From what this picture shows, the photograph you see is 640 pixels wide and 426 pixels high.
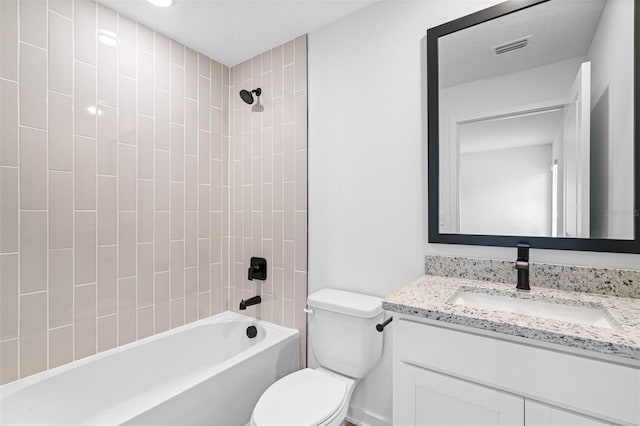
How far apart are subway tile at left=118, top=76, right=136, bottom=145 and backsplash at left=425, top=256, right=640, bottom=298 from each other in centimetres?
183

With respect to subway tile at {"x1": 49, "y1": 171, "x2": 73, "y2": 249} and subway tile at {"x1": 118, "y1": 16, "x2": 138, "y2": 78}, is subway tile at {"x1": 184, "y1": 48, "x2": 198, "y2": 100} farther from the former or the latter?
subway tile at {"x1": 49, "y1": 171, "x2": 73, "y2": 249}

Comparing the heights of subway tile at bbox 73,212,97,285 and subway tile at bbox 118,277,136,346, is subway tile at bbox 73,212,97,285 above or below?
above

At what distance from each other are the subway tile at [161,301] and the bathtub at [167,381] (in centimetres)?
7

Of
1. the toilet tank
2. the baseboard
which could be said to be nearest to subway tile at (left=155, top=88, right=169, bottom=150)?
the toilet tank

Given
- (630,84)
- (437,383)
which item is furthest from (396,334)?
(630,84)

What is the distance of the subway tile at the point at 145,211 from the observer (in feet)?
6.11

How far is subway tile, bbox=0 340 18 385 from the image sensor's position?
1.37 metres

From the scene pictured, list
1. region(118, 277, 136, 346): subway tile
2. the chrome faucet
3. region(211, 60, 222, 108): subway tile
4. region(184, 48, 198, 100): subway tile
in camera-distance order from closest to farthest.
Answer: the chrome faucet < region(118, 277, 136, 346): subway tile < region(184, 48, 198, 100): subway tile < region(211, 60, 222, 108): subway tile

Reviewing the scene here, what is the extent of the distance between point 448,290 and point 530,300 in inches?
11.6

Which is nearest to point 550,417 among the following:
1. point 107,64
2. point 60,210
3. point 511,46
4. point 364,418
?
point 364,418

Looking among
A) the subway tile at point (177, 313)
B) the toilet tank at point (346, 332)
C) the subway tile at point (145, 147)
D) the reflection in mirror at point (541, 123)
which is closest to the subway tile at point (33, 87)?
the subway tile at point (145, 147)

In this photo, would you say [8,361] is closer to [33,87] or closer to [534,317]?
[33,87]

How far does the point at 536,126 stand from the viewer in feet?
4.16

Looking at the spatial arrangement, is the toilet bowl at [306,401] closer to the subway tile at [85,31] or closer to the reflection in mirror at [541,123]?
the reflection in mirror at [541,123]
